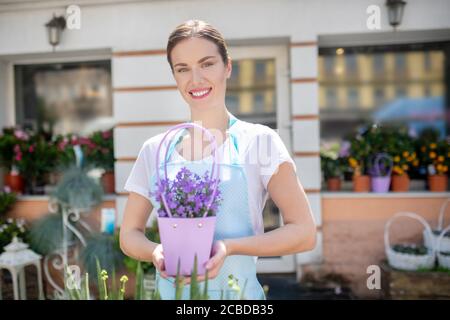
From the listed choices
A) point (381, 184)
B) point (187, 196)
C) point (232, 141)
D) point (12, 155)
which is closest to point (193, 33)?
point (232, 141)

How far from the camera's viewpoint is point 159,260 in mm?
937

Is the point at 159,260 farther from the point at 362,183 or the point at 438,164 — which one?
the point at 438,164

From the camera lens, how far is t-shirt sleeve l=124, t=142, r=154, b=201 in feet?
3.58

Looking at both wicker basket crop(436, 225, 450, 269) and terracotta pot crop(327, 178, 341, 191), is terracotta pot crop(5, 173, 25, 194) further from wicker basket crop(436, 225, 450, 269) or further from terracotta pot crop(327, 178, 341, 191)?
wicker basket crop(436, 225, 450, 269)

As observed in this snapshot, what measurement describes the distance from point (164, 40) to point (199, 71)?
6.51 feet

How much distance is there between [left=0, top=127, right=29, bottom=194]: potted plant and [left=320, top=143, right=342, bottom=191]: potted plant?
2.15 meters

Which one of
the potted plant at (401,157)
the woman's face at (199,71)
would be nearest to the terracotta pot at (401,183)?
the potted plant at (401,157)

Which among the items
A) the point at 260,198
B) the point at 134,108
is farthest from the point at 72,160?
the point at 260,198

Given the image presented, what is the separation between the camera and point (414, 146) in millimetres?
3117

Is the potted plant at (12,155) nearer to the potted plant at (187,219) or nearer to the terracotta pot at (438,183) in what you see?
the potted plant at (187,219)

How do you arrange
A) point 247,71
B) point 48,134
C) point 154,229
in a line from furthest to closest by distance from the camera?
point 48,134 < point 247,71 < point 154,229

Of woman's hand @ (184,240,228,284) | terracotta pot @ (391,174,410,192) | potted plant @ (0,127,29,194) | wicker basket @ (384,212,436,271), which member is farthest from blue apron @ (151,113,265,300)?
potted plant @ (0,127,29,194)
